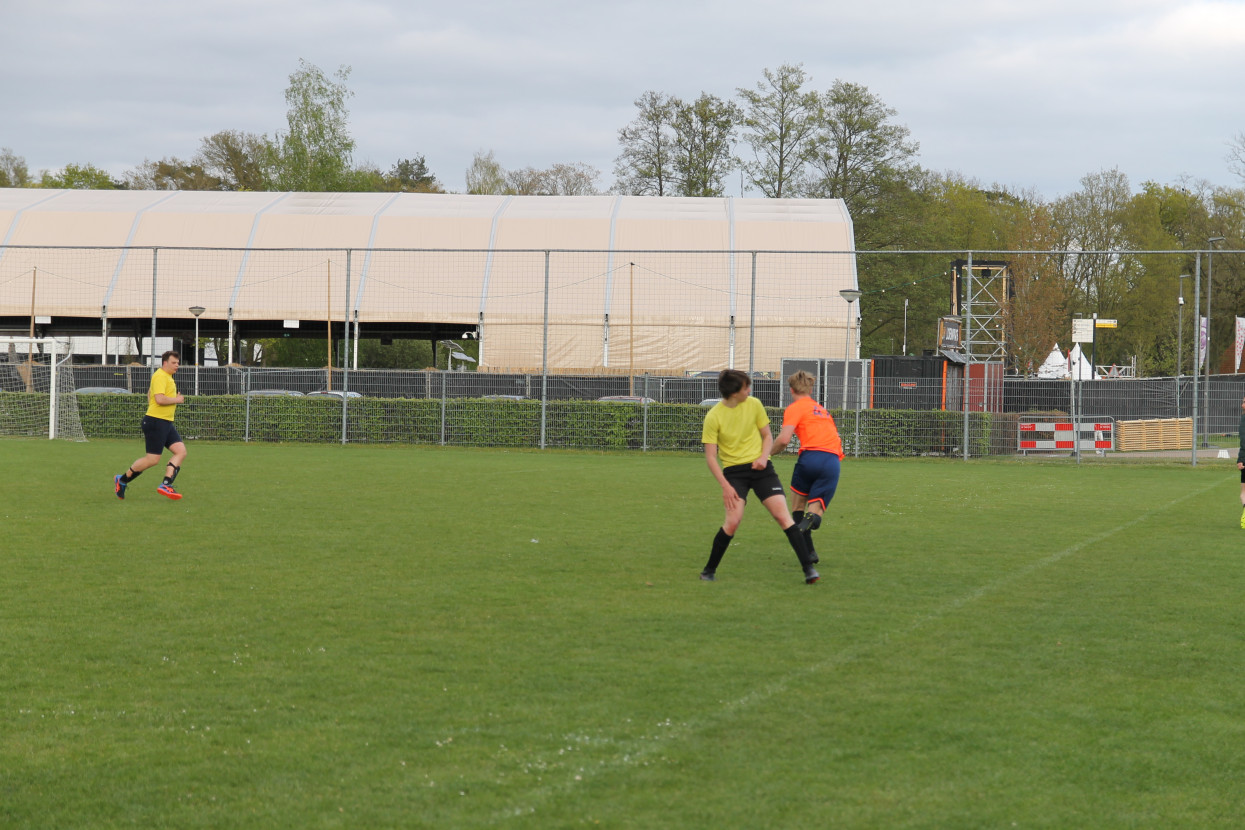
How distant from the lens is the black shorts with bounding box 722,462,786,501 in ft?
28.5

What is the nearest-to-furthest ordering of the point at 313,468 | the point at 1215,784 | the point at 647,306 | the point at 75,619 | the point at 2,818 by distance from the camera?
the point at 2,818
the point at 1215,784
the point at 75,619
the point at 313,468
the point at 647,306

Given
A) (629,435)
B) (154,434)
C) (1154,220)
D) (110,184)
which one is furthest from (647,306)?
(110,184)

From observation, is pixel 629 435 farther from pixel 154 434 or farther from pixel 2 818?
pixel 2 818

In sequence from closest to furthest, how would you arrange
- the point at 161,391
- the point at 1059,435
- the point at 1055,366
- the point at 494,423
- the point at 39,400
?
the point at 161,391
the point at 1059,435
the point at 494,423
the point at 39,400
the point at 1055,366

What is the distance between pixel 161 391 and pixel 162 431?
0.49m

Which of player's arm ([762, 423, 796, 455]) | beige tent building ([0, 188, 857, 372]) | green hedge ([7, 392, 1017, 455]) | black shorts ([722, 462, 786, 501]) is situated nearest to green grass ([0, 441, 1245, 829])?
black shorts ([722, 462, 786, 501])

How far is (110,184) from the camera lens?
2726 inches

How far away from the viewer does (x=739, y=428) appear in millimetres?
8688

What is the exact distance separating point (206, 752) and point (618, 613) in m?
3.27

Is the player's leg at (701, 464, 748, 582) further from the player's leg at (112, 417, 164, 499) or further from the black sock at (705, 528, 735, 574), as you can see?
the player's leg at (112, 417, 164, 499)

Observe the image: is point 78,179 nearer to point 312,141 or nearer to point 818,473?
point 312,141

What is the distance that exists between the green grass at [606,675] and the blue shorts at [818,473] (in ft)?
1.95

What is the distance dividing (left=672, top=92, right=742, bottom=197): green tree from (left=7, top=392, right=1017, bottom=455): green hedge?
36703mm

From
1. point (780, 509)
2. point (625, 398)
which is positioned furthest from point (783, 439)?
point (625, 398)
